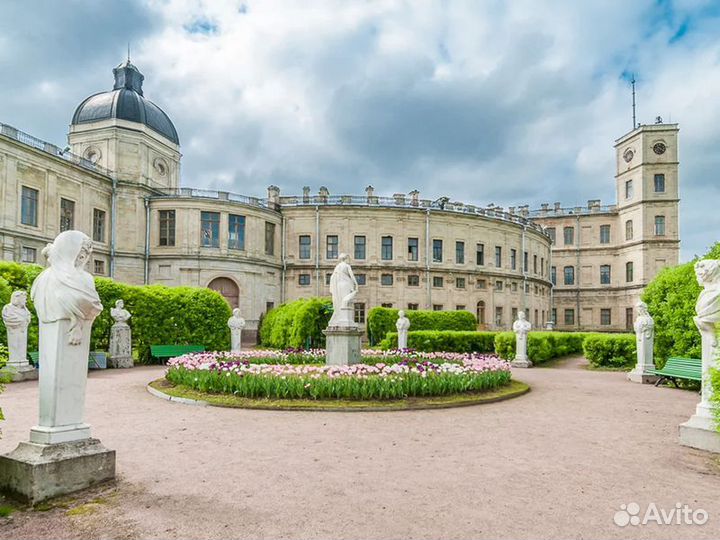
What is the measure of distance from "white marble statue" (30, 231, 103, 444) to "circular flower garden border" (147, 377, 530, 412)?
4.91 meters

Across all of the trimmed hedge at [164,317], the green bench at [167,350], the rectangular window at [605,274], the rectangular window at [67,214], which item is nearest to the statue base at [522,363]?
the trimmed hedge at [164,317]

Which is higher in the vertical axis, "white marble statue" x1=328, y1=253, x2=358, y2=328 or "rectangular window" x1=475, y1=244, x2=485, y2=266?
"rectangular window" x1=475, y1=244, x2=485, y2=266

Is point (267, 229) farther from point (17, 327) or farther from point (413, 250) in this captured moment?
point (17, 327)

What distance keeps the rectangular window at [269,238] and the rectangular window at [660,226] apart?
41286 mm

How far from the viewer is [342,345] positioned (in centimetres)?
1423

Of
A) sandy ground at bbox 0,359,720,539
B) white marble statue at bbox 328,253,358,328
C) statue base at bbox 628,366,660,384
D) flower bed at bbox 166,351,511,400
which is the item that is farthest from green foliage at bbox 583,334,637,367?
white marble statue at bbox 328,253,358,328

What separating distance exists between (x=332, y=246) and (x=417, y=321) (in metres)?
11.3

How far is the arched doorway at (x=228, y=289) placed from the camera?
37.3 m

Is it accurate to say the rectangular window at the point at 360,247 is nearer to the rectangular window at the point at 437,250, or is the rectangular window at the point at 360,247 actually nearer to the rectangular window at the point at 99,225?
the rectangular window at the point at 437,250

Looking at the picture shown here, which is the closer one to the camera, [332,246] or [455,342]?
[455,342]

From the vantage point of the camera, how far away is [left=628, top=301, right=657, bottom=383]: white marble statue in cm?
1545

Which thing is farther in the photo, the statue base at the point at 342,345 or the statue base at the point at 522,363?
the statue base at the point at 522,363

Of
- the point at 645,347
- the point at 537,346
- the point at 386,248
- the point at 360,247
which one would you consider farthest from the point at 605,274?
the point at 645,347

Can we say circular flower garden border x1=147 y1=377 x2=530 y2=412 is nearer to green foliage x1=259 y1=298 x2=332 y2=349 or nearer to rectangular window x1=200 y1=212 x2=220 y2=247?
green foliage x1=259 y1=298 x2=332 y2=349
